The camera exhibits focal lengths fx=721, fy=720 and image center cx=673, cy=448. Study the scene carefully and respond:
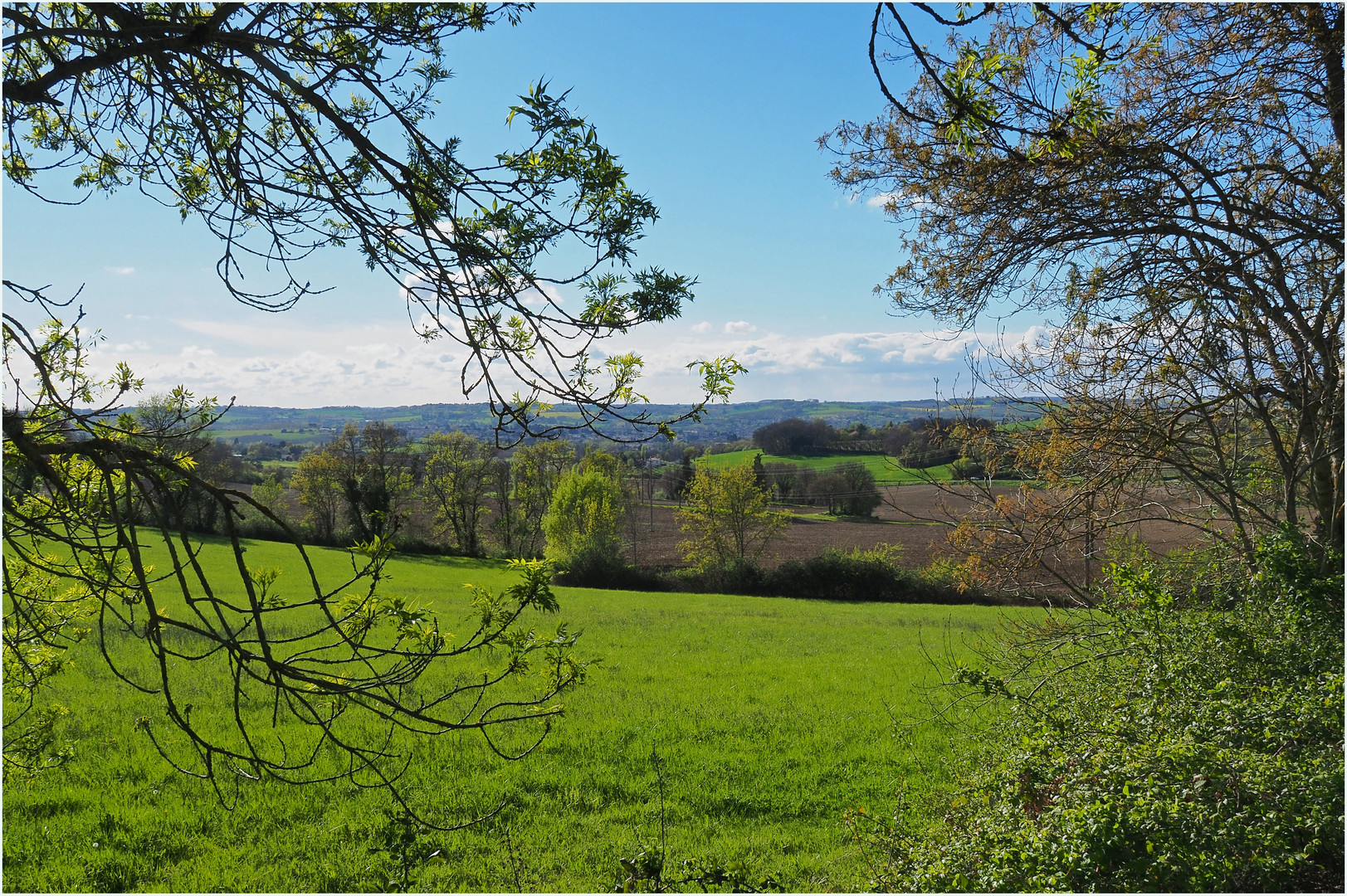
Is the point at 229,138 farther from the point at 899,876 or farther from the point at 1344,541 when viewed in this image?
the point at 1344,541

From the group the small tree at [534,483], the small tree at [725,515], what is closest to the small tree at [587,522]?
the small tree at [725,515]

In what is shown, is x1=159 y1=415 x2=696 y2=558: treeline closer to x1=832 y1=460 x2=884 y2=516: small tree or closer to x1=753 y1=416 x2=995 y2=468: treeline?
x1=832 y1=460 x2=884 y2=516: small tree

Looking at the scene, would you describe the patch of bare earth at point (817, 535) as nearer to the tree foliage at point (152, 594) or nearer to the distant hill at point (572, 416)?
the distant hill at point (572, 416)

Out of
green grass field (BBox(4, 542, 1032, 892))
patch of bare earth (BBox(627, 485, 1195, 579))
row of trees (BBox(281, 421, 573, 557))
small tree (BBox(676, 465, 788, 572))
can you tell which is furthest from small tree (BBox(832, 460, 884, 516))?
green grass field (BBox(4, 542, 1032, 892))

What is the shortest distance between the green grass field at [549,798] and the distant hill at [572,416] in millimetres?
3342

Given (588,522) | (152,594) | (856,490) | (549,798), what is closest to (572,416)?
(152,594)

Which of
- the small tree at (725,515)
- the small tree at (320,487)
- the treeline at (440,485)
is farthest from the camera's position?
the small tree at (320,487)

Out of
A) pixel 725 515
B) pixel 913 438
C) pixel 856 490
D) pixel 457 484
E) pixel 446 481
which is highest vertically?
pixel 913 438

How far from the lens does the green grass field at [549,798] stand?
17.7 feet

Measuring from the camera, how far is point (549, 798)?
22.4 ft

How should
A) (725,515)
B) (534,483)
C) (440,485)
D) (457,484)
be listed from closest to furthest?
1. (725,515)
2. (457,484)
3. (440,485)
4. (534,483)

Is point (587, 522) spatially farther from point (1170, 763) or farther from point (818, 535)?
point (1170, 763)

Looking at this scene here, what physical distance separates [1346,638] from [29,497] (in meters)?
6.73

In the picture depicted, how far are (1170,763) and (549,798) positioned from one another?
522cm
